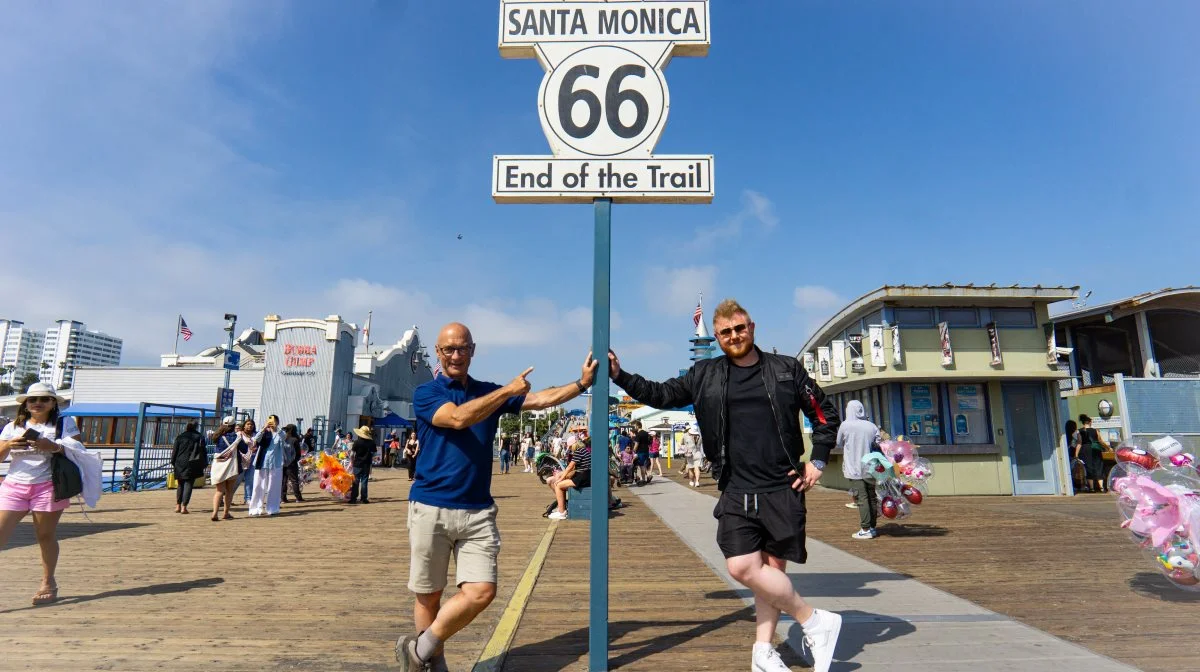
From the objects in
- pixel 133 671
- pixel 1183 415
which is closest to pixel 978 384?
pixel 1183 415

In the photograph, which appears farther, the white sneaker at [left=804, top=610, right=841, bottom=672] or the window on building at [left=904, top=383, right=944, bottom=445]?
the window on building at [left=904, top=383, right=944, bottom=445]

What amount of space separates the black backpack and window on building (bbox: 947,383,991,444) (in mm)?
15551

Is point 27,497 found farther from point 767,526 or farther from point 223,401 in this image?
point 223,401

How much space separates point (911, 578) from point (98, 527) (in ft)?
37.1

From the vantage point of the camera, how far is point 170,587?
18.2 ft

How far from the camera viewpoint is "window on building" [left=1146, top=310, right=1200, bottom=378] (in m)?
22.5

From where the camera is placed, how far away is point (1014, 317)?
1468 cm

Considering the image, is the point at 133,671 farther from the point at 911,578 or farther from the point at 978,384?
the point at 978,384

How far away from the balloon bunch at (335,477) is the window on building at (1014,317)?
50.0 ft

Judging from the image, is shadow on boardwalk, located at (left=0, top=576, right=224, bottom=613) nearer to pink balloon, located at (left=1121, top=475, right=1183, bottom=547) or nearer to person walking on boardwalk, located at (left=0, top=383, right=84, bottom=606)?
person walking on boardwalk, located at (left=0, top=383, right=84, bottom=606)

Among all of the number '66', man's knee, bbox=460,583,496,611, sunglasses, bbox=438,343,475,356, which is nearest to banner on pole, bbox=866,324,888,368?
the number '66'

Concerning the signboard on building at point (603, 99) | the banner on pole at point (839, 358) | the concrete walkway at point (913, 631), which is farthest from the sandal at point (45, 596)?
the banner on pole at point (839, 358)

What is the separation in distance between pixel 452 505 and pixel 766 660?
173 cm

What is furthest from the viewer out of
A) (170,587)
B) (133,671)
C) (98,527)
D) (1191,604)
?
(98,527)
